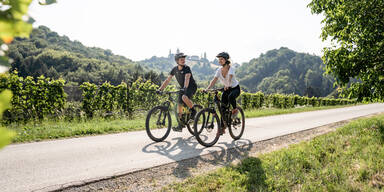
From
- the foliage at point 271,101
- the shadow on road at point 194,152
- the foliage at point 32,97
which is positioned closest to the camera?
the shadow on road at point 194,152

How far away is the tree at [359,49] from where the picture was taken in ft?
20.7

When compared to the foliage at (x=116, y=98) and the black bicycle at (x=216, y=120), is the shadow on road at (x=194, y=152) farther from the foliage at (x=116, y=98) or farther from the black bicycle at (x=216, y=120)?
the foliage at (x=116, y=98)

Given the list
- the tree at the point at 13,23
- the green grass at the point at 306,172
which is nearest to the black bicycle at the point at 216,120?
the green grass at the point at 306,172

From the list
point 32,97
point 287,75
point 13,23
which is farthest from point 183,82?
point 287,75

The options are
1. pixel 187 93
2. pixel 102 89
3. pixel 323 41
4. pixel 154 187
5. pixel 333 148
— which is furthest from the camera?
pixel 102 89

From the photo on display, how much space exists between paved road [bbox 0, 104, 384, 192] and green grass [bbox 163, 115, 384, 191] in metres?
1.29

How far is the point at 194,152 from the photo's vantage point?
521 cm

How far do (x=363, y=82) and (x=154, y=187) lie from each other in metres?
6.89

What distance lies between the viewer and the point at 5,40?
0.58 meters

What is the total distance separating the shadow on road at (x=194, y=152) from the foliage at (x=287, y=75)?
112 meters

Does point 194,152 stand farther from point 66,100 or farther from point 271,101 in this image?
point 271,101

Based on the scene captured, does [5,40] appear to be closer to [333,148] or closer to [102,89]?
[333,148]

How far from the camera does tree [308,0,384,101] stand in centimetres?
630

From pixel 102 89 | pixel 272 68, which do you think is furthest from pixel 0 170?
pixel 272 68
